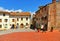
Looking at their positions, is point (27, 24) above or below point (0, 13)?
below

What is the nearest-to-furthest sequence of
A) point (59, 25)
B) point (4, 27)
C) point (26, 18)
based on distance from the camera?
1. point (59, 25)
2. point (4, 27)
3. point (26, 18)

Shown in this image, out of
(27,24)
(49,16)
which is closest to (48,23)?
(49,16)

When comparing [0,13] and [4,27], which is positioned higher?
[0,13]

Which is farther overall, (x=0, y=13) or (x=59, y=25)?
(x=0, y=13)

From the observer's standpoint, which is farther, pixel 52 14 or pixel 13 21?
pixel 13 21

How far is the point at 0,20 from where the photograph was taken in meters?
73.6

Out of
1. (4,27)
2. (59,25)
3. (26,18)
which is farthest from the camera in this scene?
(26,18)

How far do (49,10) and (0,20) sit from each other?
30.3 meters

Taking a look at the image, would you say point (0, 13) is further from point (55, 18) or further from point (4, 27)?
point (55, 18)

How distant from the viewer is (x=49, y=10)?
50.1 meters

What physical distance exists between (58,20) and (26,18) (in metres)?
30.6

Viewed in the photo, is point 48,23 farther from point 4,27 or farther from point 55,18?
point 4,27

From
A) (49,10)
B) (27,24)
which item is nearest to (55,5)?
(49,10)

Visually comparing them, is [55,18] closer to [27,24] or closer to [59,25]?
[59,25]
